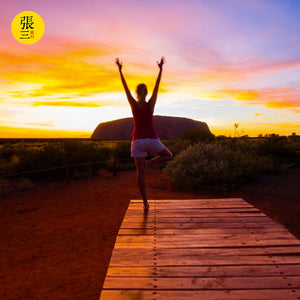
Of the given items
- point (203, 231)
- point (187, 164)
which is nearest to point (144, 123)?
point (203, 231)

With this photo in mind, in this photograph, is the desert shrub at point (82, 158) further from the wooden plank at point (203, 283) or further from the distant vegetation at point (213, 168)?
the wooden plank at point (203, 283)

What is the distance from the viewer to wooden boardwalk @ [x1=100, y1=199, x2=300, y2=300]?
238cm

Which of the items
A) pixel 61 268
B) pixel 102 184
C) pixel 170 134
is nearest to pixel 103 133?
pixel 170 134

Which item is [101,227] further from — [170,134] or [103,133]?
[103,133]

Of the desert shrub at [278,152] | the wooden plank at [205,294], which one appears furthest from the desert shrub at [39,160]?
the wooden plank at [205,294]

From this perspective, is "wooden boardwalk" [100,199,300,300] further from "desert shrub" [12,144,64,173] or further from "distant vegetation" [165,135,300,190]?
"desert shrub" [12,144,64,173]

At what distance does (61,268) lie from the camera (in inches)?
193

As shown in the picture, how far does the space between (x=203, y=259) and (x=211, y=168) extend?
880 cm

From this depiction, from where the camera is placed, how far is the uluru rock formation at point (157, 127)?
282ft

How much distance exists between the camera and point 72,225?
7.24 meters

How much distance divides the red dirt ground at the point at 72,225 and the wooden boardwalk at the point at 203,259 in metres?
1.43

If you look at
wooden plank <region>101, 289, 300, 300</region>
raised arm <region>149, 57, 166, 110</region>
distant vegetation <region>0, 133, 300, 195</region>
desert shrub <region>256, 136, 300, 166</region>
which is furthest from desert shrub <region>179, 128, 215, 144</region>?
wooden plank <region>101, 289, 300, 300</region>

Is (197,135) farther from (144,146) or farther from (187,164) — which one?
(144,146)

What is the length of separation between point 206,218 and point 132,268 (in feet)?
6.16
